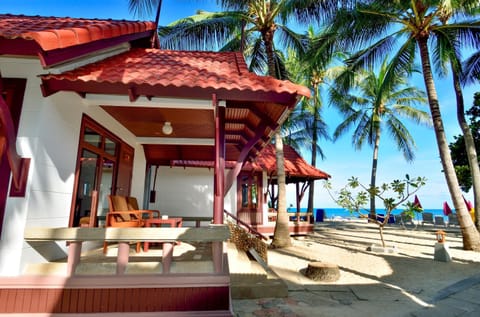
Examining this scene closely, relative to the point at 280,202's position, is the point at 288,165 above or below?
above

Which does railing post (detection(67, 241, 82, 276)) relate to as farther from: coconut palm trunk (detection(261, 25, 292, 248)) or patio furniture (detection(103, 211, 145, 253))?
coconut palm trunk (detection(261, 25, 292, 248))

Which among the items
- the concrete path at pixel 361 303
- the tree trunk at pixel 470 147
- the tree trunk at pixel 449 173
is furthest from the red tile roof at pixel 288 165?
the concrete path at pixel 361 303

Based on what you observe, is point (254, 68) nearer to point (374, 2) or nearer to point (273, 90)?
point (374, 2)

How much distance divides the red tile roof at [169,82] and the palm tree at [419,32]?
7.29m

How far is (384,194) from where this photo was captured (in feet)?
30.0

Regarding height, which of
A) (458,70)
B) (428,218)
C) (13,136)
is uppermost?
(458,70)

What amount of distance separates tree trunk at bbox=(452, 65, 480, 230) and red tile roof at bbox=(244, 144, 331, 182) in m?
5.86

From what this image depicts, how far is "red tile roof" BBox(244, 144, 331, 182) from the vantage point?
12164mm

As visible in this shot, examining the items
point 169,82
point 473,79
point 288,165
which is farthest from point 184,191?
point 473,79

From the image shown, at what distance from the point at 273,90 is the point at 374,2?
27.7 feet

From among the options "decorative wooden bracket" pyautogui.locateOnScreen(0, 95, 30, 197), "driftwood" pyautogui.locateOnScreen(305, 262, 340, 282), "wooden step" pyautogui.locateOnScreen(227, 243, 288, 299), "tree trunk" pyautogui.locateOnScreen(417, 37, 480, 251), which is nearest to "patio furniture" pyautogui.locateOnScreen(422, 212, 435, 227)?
"tree trunk" pyautogui.locateOnScreen(417, 37, 480, 251)

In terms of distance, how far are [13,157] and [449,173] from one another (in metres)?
10.6

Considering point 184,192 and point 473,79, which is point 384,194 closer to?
point 473,79

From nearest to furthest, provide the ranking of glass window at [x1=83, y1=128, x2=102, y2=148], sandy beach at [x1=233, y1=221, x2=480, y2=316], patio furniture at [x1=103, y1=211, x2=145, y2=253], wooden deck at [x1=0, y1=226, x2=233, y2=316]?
1. wooden deck at [x1=0, y1=226, x2=233, y2=316]
2. sandy beach at [x1=233, y1=221, x2=480, y2=316]
3. patio furniture at [x1=103, y1=211, x2=145, y2=253]
4. glass window at [x1=83, y1=128, x2=102, y2=148]
